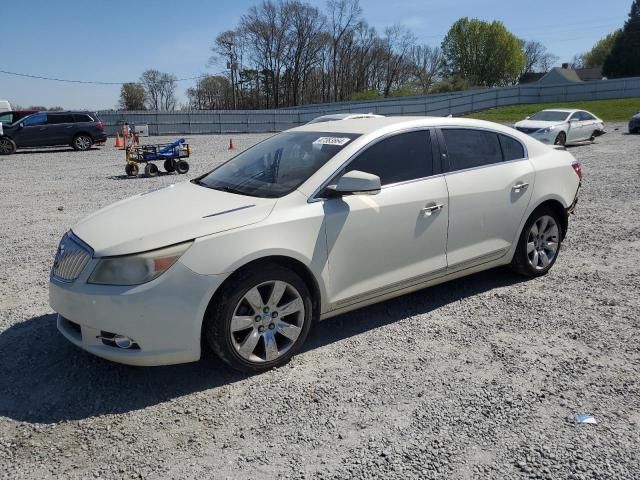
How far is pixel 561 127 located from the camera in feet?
59.8

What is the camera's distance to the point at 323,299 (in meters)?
3.58

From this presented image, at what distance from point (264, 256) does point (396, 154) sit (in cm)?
147

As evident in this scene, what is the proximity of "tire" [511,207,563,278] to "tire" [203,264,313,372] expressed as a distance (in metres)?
2.43

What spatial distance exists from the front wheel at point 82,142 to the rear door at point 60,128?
0.20m

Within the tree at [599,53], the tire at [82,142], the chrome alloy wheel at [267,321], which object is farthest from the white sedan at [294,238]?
the tree at [599,53]

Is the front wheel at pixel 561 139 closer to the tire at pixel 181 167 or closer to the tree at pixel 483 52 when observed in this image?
the tire at pixel 181 167

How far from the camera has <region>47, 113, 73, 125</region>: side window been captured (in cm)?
2045

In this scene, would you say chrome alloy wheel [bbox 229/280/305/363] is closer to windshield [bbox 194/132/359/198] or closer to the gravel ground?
the gravel ground

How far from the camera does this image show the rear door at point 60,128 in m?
20.5

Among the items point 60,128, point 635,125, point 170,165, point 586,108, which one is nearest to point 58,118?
point 60,128

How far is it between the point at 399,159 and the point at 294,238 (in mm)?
1219

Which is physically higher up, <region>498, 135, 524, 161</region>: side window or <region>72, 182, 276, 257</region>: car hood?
<region>498, 135, 524, 161</region>: side window

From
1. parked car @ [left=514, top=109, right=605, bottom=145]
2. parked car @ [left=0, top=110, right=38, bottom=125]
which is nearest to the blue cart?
parked car @ [left=0, top=110, right=38, bottom=125]

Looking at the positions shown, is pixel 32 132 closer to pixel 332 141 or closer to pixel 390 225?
pixel 332 141
